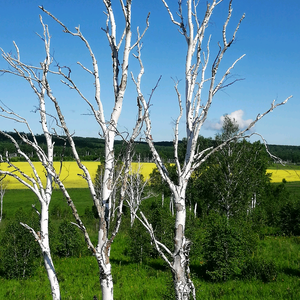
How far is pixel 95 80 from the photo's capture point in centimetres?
380

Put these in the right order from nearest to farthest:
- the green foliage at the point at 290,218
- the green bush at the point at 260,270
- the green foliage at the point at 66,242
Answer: the green bush at the point at 260,270 < the green foliage at the point at 66,242 < the green foliage at the point at 290,218

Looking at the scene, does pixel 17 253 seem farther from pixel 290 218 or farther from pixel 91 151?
pixel 91 151

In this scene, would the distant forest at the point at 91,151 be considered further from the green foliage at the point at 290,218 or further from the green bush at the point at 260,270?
the green bush at the point at 260,270

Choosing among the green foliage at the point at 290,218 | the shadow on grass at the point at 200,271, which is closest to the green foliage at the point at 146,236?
the shadow on grass at the point at 200,271

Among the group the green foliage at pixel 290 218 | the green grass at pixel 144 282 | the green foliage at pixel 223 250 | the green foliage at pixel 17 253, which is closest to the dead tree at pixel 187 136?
the green grass at pixel 144 282

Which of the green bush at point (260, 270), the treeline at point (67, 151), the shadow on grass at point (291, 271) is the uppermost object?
the treeline at point (67, 151)

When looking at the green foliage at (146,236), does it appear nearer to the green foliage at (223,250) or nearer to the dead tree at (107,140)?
the green foliage at (223,250)

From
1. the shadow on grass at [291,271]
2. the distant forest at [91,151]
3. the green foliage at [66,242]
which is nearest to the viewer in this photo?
the distant forest at [91,151]

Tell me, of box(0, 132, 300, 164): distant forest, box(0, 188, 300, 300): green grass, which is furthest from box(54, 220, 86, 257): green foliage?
box(0, 132, 300, 164): distant forest

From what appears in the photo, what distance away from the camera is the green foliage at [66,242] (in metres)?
19.6

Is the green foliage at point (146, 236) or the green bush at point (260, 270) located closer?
the green bush at point (260, 270)

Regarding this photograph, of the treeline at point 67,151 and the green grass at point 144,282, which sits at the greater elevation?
the treeline at point 67,151

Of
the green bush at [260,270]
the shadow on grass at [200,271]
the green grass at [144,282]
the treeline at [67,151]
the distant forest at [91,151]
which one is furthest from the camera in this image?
the shadow on grass at [200,271]

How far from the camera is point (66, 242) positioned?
64.7 ft
